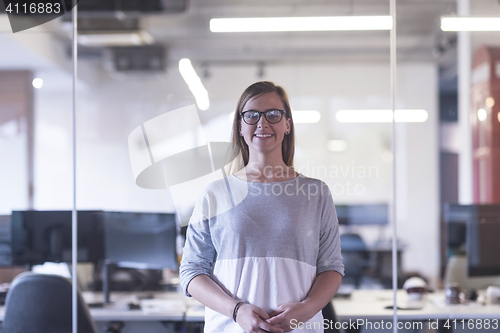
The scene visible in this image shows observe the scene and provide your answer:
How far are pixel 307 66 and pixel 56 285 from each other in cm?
505

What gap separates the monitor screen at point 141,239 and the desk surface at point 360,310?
0.30 meters

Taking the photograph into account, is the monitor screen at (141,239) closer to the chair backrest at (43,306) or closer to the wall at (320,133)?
the chair backrest at (43,306)

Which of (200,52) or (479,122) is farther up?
(200,52)

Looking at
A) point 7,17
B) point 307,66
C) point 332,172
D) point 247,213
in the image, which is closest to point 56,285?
point 247,213

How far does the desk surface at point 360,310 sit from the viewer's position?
2572 millimetres

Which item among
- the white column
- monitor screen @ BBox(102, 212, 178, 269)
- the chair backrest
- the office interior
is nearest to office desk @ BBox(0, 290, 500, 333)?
the chair backrest

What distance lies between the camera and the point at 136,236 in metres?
3.00

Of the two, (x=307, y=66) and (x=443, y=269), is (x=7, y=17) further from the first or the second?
(x=443, y=269)

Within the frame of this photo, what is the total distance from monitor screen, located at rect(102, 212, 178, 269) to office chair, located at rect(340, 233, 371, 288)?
339cm

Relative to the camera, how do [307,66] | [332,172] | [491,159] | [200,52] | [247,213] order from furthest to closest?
[307,66]
[200,52]
[491,159]
[332,172]
[247,213]

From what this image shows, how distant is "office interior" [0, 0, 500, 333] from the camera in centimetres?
454

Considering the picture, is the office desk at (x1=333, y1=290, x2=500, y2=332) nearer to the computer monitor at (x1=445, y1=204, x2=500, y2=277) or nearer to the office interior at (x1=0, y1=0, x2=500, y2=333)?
the computer monitor at (x1=445, y1=204, x2=500, y2=277)

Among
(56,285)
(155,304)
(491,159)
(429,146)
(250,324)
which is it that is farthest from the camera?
(429,146)

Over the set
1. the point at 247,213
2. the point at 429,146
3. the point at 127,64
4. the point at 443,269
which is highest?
the point at 127,64
